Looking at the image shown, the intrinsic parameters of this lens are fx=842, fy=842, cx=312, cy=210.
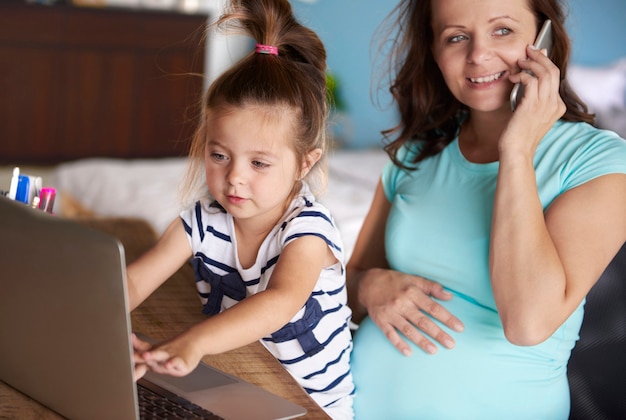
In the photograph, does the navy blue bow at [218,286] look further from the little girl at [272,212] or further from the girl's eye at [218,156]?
the girl's eye at [218,156]

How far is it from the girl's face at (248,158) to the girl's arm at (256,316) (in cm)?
9

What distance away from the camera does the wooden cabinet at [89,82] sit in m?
5.47

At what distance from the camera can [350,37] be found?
5.39 m

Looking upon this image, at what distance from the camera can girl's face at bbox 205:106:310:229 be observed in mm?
1241

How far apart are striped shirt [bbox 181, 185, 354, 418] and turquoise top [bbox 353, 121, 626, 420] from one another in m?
0.10

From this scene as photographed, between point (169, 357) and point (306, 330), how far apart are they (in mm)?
414

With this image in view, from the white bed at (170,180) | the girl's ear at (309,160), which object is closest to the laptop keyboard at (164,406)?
the girl's ear at (309,160)

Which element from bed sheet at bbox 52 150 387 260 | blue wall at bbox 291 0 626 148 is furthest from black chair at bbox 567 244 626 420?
blue wall at bbox 291 0 626 148

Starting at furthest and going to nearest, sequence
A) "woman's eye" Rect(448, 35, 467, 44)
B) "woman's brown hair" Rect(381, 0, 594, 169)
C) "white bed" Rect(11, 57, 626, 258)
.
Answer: "white bed" Rect(11, 57, 626, 258), "woman's brown hair" Rect(381, 0, 594, 169), "woman's eye" Rect(448, 35, 467, 44)

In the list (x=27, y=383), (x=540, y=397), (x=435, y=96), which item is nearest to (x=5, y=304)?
(x=27, y=383)

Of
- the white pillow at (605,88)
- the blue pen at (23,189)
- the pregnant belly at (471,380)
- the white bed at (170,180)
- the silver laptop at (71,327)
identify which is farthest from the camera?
the white pillow at (605,88)

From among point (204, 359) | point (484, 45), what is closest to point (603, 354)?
point (484, 45)

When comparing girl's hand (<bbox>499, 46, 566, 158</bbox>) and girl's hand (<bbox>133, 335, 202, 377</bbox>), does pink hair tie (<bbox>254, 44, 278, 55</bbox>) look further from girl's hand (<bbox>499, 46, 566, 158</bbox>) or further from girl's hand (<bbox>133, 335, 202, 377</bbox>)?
girl's hand (<bbox>133, 335, 202, 377</bbox>)

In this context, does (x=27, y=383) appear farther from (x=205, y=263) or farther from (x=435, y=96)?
(x=435, y=96)
